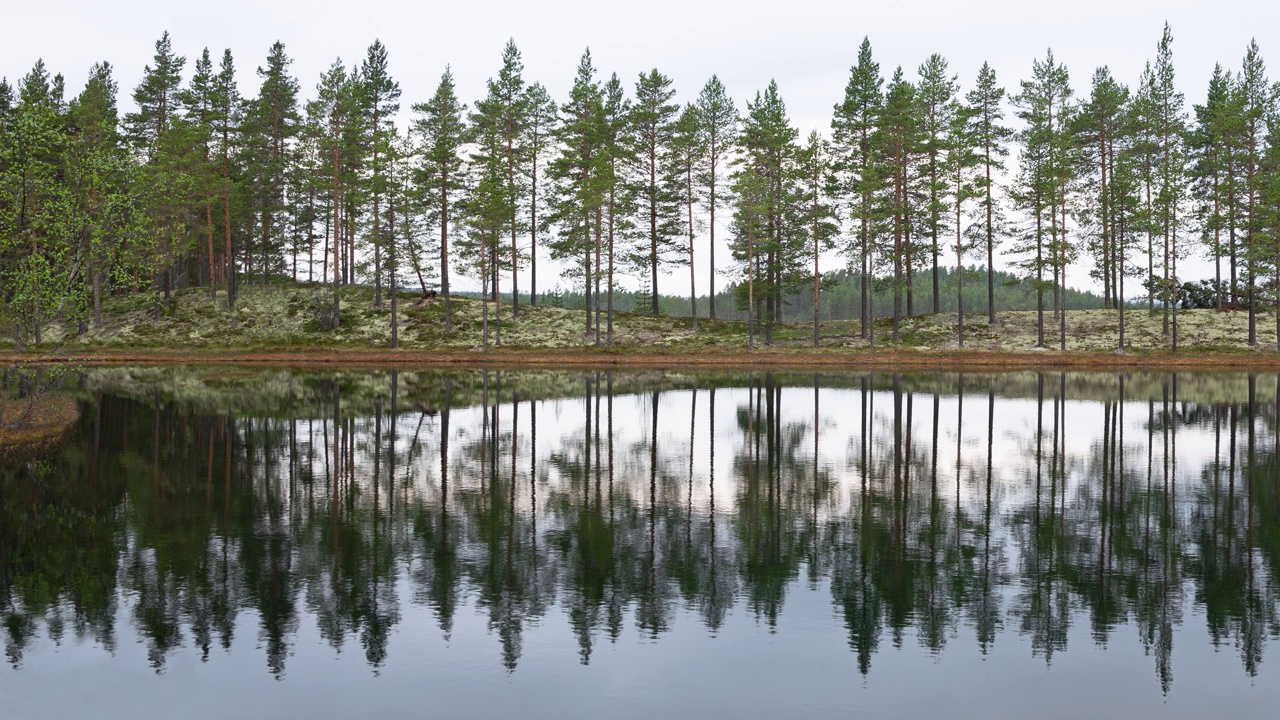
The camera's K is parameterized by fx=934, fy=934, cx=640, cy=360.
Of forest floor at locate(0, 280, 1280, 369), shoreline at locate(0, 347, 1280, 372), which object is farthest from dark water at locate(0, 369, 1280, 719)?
forest floor at locate(0, 280, 1280, 369)

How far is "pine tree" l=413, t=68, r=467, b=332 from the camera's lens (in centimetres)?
7781

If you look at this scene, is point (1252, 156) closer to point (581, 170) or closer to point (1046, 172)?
point (1046, 172)

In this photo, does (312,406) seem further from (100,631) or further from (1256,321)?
(1256,321)

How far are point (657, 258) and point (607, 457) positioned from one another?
59.6m

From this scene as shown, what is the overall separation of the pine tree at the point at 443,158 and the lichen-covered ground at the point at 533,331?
5610mm

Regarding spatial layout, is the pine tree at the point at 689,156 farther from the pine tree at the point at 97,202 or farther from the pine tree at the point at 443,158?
the pine tree at the point at 97,202

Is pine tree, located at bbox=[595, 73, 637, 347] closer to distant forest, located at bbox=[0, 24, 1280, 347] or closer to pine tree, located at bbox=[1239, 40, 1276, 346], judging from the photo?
distant forest, located at bbox=[0, 24, 1280, 347]

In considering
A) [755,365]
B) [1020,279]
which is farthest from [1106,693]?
[1020,279]

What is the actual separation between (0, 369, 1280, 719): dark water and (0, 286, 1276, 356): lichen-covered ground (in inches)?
1775

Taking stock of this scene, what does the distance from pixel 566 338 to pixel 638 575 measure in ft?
207

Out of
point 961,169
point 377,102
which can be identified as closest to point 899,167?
point 961,169

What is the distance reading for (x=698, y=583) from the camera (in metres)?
13.5

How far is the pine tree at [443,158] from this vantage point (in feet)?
255

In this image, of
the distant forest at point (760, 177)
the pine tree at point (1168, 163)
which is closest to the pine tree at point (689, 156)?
the distant forest at point (760, 177)
